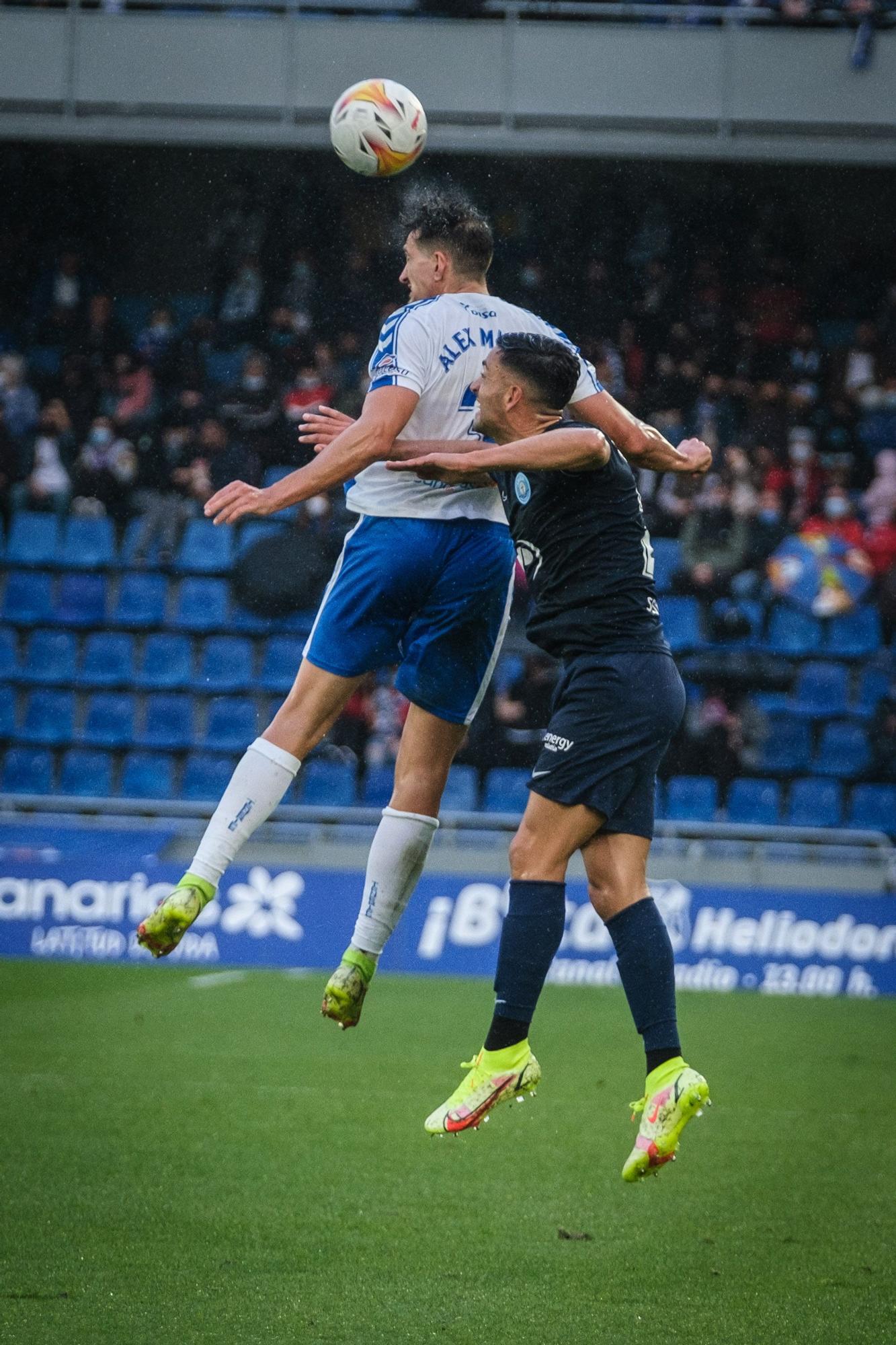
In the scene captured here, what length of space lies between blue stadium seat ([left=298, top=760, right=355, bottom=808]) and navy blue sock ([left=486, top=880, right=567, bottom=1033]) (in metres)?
7.62

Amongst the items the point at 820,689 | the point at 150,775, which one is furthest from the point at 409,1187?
the point at 820,689

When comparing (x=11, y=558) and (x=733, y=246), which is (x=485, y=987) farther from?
(x=733, y=246)

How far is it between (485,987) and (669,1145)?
720 cm

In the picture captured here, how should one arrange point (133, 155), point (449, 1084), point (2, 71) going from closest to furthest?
point (449, 1084)
point (2, 71)
point (133, 155)

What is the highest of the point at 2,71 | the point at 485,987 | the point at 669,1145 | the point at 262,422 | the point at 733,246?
the point at 2,71

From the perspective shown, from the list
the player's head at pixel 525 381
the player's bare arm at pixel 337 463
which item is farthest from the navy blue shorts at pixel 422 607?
the player's head at pixel 525 381

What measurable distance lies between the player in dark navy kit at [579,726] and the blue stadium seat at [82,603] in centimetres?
847

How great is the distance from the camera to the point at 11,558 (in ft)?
41.7

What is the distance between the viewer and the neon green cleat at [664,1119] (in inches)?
165

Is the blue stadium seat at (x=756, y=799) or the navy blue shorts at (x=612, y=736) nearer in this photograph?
the navy blue shorts at (x=612, y=736)

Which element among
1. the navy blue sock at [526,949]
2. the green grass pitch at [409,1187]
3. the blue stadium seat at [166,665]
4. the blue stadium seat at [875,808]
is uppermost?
the blue stadium seat at [166,665]

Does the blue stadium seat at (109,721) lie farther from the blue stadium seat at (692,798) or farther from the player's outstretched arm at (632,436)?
the player's outstretched arm at (632,436)

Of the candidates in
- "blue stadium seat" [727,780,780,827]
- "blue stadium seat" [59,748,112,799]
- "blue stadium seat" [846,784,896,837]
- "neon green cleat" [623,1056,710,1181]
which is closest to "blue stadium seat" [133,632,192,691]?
"blue stadium seat" [59,748,112,799]

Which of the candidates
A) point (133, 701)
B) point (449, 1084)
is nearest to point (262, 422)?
point (133, 701)
